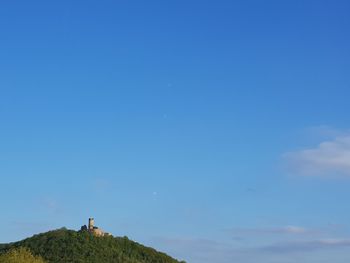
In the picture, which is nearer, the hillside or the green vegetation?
the green vegetation

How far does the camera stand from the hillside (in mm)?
129625

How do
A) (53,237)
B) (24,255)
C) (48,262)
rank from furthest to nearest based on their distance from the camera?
1. (53,237)
2. (48,262)
3. (24,255)

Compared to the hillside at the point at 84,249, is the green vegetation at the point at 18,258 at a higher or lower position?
lower

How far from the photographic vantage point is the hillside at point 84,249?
425 feet

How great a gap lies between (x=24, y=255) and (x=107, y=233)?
30.2 metres

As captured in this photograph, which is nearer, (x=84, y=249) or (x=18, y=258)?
(x=18, y=258)

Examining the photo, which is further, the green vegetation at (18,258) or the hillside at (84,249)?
the hillside at (84,249)

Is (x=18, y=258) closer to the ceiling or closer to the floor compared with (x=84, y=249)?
closer to the floor

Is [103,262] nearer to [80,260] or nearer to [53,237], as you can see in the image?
[80,260]

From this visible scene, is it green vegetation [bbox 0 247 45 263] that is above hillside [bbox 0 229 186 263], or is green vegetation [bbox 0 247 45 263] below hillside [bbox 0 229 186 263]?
below

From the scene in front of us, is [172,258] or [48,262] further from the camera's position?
[172,258]

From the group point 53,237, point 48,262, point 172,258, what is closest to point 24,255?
point 48,262

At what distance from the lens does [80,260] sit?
416 ft

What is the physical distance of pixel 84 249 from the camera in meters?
133
